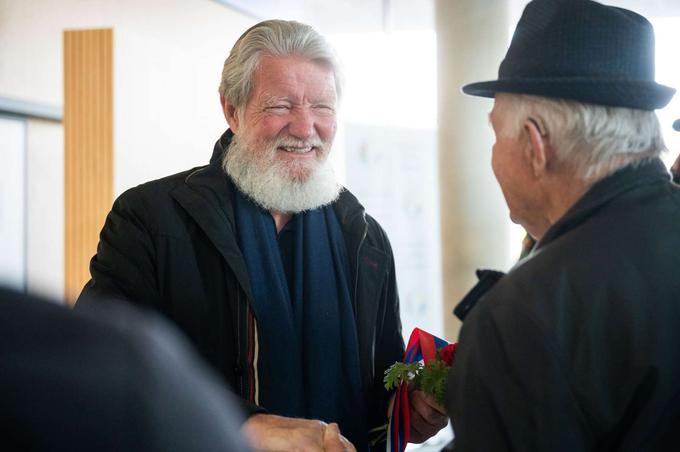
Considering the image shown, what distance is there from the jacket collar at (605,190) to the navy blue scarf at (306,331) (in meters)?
1.01

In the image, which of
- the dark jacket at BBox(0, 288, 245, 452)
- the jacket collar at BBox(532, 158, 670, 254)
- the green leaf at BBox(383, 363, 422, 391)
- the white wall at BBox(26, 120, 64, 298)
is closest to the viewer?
the dark jacket at BBox(0, 288, 245, 452)

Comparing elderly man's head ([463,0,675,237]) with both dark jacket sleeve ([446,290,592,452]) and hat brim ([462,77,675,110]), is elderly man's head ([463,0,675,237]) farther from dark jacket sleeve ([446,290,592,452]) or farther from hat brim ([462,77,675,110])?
dark jacket sleeve ([446,290,592,452])

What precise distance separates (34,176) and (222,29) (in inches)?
69.0

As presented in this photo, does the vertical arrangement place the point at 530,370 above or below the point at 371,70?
below

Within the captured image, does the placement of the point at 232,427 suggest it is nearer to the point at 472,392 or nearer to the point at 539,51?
the point at 472,392

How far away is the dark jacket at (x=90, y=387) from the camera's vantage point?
598mm

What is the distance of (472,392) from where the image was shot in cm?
137

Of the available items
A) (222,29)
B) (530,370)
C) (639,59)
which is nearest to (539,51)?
(639,59)

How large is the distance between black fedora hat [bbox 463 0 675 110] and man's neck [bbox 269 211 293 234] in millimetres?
1129

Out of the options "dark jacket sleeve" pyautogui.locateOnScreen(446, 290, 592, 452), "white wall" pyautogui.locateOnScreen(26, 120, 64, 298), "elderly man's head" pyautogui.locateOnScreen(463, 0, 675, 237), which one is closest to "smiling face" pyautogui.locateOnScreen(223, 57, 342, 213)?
"elderly man's head" pyautogui.locateOnScreen(463, 0, 675, 237)

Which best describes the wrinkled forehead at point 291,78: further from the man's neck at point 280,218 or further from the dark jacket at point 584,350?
the dark jacket at point 584,350

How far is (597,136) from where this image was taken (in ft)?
4.90

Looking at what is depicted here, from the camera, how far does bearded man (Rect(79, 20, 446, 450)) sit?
2.28 metres

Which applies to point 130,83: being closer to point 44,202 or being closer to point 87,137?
point 87,137
